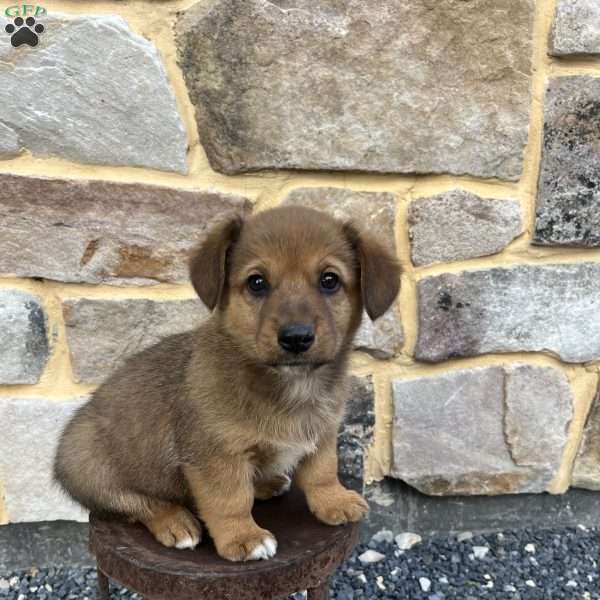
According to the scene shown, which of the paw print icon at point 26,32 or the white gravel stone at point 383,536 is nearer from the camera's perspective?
the paw print icon at point 26,32

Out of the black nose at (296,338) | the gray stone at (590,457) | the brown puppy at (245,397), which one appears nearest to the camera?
the black nose at (296,338)

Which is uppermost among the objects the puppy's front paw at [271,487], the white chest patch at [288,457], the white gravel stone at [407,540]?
the white chest patch at [288,457]

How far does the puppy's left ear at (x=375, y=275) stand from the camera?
1911 millimetres

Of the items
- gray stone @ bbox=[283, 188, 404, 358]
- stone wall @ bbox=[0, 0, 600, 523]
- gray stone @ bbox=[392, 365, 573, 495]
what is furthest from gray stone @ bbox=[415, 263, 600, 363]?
gray stone @ bbox=[283, 188, 404, 358]

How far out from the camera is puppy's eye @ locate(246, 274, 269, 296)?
73.2 inches

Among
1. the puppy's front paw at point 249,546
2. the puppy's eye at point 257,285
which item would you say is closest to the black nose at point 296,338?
the puppy's eye at point 257,285

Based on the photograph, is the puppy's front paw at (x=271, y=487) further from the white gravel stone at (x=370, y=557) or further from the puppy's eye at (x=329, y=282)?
the white gravel stone at (x=370, y=557)

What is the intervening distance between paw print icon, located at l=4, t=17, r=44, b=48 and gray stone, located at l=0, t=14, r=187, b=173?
0.07ft

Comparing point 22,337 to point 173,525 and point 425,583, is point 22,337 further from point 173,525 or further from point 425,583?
point 425,583

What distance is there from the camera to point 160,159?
2.43 meters

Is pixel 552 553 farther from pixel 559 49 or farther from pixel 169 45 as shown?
pixel 169 45

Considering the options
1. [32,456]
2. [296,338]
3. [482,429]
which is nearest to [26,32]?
[296,338]

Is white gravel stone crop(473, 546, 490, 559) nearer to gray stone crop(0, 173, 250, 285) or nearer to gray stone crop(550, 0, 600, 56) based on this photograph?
gray stone crop(0, 173, 250, 285)

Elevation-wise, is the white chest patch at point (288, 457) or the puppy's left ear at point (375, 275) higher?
the puppy's left ear at point (375, 275)
